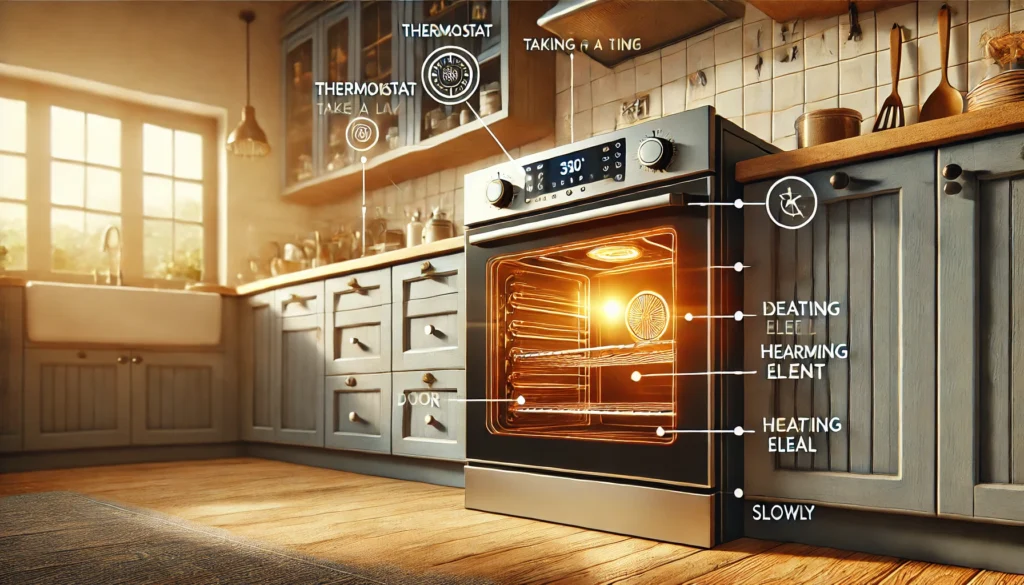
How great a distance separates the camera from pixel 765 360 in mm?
1551

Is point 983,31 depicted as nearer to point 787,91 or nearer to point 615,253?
point 787,91

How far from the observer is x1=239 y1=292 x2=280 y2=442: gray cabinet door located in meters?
3.23

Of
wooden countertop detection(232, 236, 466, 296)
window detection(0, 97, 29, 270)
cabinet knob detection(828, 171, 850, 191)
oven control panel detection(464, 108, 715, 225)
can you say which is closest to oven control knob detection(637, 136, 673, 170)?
oven control panel detection(464, 108, 715, 225)

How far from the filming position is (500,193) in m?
1.92

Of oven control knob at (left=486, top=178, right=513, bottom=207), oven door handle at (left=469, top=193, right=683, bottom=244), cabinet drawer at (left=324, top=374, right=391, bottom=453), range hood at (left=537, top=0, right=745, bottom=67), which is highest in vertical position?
range hood at (left=537, top=0, right=745, bottom=67)

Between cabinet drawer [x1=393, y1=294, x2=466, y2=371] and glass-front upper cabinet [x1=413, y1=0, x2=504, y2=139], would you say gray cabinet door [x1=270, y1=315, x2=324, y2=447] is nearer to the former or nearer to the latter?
cabinet drawer [x1=393, y1=294, x2=466, y2=371]

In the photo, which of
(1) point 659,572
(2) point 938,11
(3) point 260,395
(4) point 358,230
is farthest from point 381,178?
(1) point 659,572

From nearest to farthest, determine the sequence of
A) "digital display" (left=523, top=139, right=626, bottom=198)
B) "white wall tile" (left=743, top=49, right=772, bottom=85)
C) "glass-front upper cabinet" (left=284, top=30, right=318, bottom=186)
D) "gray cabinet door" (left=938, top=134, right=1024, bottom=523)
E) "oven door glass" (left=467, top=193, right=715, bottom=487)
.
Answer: "gray cabinet door" (left=938, top=134, right=1024, bottom=523), "oven door glass" (left=467, top=193, right=715, bottom=487), "digital display" (left=523, top=139, right=626, bottom=198), "white wall tile" (left=743, top=49, right=772, bottom=85), "glass-front upper cabinet" (left=284, top=30, right=318, bottom=186)

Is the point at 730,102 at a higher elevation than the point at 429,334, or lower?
higher

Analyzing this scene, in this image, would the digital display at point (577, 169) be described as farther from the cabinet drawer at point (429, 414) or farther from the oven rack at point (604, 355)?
the cabinet drawer at point (429, 414)

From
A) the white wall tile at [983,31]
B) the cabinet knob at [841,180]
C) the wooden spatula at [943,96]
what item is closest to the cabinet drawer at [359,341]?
the cabinet knob at [841,180]

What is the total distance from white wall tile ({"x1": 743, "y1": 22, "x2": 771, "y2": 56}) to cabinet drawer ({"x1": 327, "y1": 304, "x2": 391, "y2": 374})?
56.5 inches

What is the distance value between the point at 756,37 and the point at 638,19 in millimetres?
362

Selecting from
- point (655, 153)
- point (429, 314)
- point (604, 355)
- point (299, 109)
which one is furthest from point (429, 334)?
point (299, 109)
